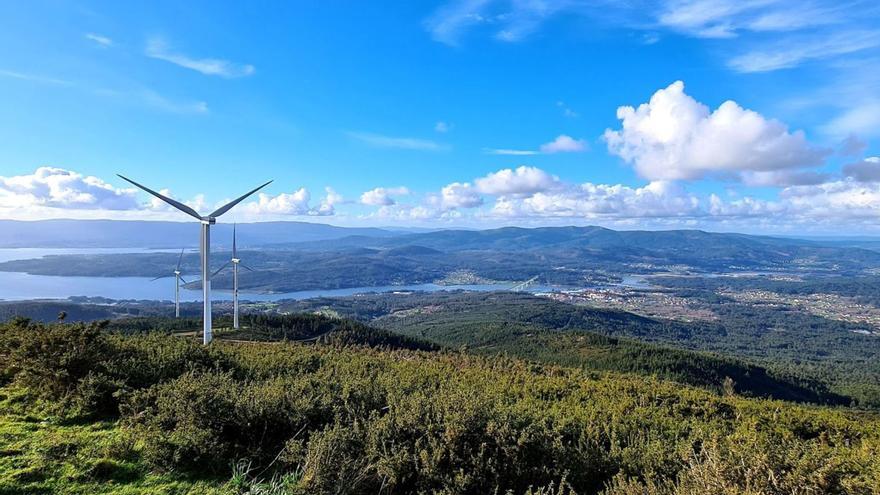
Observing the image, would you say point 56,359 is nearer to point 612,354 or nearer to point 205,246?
point 205,246

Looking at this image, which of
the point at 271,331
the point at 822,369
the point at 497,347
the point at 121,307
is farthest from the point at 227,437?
the point at 121,307

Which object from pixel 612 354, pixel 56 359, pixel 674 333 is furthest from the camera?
pixel 674 333

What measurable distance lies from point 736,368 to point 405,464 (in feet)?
309

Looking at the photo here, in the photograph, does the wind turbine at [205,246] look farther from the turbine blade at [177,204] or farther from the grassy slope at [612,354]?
the grassy slope at [612,354]

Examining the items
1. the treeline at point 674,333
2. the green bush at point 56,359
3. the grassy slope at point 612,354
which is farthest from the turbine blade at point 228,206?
the treeline at point 674,333

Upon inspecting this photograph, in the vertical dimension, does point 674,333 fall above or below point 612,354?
below

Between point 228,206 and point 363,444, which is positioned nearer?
point 363,444

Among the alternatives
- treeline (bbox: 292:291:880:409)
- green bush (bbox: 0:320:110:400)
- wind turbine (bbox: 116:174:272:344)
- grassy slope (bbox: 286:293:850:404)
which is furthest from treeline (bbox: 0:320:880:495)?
treeline (bbox: 292:291:880:409)

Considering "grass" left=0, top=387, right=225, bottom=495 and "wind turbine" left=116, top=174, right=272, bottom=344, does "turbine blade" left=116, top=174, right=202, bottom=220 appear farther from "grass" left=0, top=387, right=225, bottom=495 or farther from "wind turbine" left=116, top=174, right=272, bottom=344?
"grass" left=0, top=387, right=225, bottom=495

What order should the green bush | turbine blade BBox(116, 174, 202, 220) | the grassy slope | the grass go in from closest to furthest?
the grass
the green bush
turbine blade BBox(116, 174, 202, 220)
the grassy slope

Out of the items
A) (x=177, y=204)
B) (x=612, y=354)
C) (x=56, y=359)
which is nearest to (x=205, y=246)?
(x=177, y=204)

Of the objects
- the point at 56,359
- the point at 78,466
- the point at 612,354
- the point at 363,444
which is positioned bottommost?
the point at 612,354

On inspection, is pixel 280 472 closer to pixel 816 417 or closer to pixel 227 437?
pixel 227 437

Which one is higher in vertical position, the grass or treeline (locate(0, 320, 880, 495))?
treeline (locate(0, 320, 880, 495))
